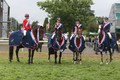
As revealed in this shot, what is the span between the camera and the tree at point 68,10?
6272 cm

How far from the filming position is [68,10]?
6231cm

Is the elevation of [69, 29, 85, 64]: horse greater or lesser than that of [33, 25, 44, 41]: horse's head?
lesser

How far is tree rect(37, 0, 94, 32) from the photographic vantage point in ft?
206

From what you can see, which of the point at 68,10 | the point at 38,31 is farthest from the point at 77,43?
the point at 68,10

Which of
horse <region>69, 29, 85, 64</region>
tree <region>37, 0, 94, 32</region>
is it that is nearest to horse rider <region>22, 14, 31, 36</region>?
horse <region>69, 29, 85, 64</region>

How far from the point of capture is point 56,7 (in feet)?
210

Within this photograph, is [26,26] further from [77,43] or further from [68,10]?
[68,10]

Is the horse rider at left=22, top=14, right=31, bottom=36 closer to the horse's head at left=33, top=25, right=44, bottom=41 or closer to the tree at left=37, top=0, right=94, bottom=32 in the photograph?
the horse's head at left=33, top=25, right=44, bottom=41

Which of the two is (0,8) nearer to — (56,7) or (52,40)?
(56,7)

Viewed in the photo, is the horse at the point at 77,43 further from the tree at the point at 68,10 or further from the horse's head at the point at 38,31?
the tree at the point at 68,10

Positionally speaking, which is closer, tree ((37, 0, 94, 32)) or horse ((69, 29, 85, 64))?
horse ((69, 29, 85, 64))

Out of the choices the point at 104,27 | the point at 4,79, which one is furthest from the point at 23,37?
the point at 4,79

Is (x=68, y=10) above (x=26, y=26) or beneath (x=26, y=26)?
above

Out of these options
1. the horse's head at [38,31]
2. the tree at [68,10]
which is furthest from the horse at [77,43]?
the tree at [68,10]
